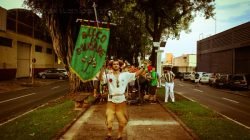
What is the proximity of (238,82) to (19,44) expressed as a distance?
26.6 metres

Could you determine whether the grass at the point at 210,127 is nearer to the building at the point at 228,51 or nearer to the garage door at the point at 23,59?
the building at the point at 228,51

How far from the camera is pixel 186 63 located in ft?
256

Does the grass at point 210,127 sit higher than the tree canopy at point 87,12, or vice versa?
the tree canopy at point 87,12

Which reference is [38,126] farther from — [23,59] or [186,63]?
[186,63]

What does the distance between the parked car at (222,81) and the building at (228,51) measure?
4675mm

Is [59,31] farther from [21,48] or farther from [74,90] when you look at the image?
[21,48]

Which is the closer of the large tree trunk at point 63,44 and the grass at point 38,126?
the grass at point 38,126

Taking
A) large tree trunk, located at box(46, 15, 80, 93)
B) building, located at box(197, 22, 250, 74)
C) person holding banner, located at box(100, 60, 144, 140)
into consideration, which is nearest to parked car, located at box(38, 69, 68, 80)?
building, located at box(197, 22, 250, 74)

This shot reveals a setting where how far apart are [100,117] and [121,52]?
166 ft

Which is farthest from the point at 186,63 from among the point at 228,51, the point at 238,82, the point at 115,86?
the point at 115,86

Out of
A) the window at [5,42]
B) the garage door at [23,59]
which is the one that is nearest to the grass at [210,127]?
the window at [5,42]

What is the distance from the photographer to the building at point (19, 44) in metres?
36.3

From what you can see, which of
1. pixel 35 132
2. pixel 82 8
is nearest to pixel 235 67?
pixel 82 8

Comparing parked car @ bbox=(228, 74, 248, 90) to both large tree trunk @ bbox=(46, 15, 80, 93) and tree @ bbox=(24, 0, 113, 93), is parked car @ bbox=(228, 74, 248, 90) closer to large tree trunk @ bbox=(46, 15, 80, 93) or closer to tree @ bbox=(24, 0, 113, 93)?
tree @ bbox=(24, 0, 113, 93)
